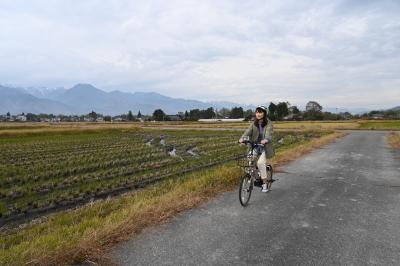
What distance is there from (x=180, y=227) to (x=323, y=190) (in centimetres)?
494

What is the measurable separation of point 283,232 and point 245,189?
187 centimetres

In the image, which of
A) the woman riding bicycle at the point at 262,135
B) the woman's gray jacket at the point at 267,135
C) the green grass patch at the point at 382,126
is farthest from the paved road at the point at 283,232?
the green grass patch at the point at 382,126

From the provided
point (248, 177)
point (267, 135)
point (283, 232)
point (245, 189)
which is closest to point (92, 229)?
point (283, 232)

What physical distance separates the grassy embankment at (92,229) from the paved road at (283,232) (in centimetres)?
29

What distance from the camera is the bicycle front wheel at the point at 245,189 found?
7.36 m

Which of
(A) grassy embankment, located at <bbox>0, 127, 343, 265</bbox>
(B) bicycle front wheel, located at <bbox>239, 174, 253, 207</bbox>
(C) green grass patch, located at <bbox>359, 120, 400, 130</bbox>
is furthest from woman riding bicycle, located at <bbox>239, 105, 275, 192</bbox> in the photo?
(C) green grass patch, located at <bbox>359, 120, 400, 130</bbox>

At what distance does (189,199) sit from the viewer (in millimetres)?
7625

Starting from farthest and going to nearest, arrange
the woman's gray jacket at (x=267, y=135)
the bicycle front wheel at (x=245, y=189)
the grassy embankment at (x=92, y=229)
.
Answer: the woman's gray jacket at (x=267, y=135) < the bicycle front wheel at (x=245, y=189) < the grassy embankment at (x=92, y=229)

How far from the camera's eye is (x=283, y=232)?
19.0 feet

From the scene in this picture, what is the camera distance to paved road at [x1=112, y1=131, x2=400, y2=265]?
4.76m

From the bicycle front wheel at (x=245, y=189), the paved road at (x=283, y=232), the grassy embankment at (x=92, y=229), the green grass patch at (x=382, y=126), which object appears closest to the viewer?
Answer: the grassy embankment at (x=92, y=229)

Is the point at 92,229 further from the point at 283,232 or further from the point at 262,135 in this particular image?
the point at 262,135

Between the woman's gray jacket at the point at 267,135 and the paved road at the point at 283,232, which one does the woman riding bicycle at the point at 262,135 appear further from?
the paved road at the point at 283,232

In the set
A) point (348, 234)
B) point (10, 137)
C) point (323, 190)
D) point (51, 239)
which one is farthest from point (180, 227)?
point (10, 137)
